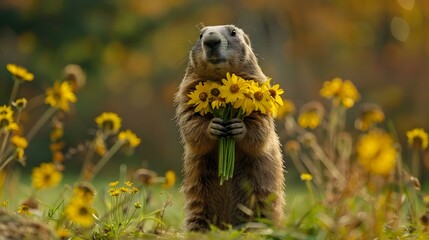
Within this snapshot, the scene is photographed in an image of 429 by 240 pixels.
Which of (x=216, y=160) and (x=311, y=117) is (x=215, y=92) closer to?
(x=216, y=160)

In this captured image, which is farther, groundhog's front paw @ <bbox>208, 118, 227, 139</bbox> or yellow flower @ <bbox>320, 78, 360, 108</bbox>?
yellow flower @ <bbox>320, 78, 360, 108</bbox>

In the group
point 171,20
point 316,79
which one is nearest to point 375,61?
point 316,79

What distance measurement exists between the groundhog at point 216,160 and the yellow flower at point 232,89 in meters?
0.24

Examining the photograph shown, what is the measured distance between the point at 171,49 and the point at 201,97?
11.8 m

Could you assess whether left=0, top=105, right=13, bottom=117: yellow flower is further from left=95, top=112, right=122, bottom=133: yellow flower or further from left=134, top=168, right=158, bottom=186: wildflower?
left=134, top=168, right=158, bottom=186: wildflower

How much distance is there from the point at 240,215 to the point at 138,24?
13310mm

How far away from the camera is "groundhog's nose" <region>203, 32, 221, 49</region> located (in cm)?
482

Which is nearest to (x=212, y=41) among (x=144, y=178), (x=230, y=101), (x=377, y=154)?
(x=230, y=101)

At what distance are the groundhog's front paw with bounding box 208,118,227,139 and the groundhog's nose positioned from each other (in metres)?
0.48

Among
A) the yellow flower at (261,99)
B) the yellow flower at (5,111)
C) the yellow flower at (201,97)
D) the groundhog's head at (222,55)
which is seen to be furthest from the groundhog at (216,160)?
the yellow flower at (5,111)

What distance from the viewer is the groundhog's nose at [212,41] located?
4.82 meters

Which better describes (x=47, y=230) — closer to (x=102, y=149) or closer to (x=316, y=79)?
(x=102, y=149)

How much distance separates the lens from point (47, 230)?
141 inches

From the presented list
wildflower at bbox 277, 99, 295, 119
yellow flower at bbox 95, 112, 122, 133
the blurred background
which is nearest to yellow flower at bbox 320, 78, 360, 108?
wildflower at bbox 277, 99, 295, 119
